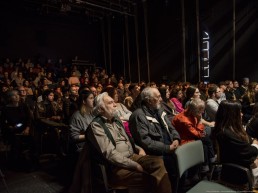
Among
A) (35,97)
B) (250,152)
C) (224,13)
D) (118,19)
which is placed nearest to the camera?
(250,152)

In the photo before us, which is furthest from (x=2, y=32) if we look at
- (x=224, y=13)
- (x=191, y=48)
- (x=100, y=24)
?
(x=224, y=13)

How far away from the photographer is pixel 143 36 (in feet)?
35.4

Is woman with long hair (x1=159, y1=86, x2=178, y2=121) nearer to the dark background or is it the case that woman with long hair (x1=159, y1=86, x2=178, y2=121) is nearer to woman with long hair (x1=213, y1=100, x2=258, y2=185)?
woman with long hair (x1=213, y1=100, x2=258, y2=185)

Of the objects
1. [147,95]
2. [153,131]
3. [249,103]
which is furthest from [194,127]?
[249,103]

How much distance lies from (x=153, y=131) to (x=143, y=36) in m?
8.65

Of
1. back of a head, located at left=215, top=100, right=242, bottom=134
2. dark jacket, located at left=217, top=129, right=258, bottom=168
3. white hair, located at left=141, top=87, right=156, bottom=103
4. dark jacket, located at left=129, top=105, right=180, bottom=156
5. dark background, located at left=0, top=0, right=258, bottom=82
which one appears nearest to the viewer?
dark jacket, located at left=217, top=129, right=258, bottom=168

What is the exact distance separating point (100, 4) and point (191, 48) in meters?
4.12

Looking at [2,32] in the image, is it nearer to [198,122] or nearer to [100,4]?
[100,4]

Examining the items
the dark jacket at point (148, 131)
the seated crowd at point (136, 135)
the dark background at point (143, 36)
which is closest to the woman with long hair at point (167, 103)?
the seated crowd at point (136, 135)

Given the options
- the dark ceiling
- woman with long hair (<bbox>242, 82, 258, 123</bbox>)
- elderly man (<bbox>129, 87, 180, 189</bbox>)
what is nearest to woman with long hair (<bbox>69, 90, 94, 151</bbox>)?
elderly man (<bbox>129, 87, 180, 189</bbox>)

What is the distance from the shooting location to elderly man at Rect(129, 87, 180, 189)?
102 inches

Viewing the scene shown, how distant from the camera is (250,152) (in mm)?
2100

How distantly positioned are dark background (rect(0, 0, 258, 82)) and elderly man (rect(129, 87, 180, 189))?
6.69 metres

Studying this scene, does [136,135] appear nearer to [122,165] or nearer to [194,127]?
[122,165]
